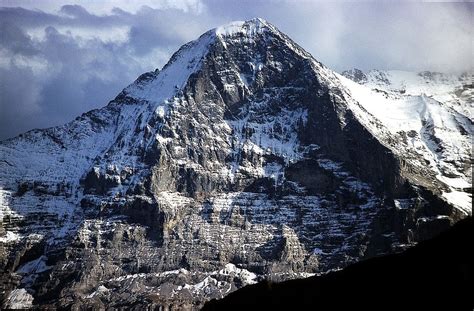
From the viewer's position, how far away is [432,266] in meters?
80.5

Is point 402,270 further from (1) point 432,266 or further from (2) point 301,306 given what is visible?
(2) point 301,306

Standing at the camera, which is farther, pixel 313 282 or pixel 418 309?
pixel 313 282

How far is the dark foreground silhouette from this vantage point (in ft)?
250

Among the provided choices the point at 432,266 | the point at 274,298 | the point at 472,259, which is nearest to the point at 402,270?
the point at 432,266

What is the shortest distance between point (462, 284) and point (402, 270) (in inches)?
384

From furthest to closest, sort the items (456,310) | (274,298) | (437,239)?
1. (274,298)
2. (437,239)
3. (456,310)

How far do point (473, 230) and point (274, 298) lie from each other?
25345 mm

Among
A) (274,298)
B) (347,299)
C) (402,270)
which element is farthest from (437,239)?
(274,298)

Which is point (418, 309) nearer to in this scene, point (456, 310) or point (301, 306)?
point (456, 310)

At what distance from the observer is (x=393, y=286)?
82.2 metres

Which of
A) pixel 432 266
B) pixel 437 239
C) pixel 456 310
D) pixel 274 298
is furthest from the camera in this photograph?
pixel 274 298

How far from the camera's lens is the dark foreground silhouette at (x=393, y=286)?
76.2 m

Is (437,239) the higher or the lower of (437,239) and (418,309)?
the higher

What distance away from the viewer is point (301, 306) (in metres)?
89.5
